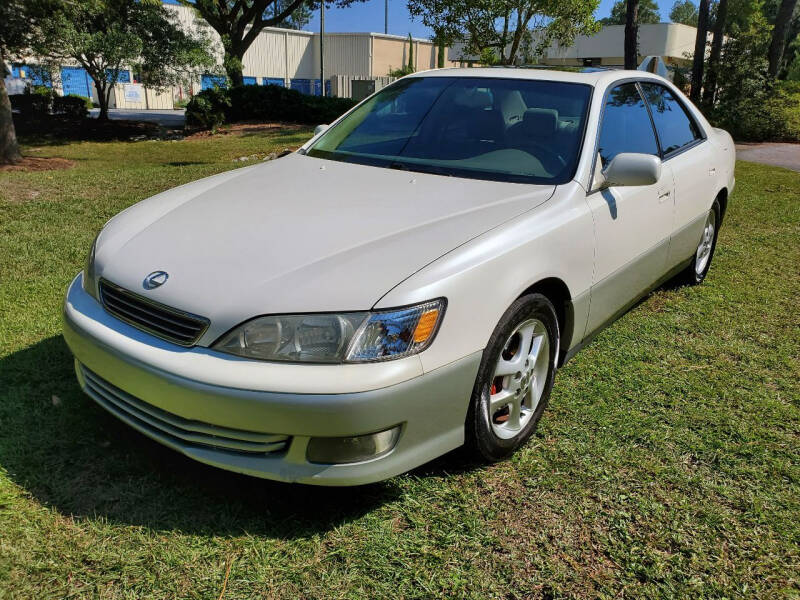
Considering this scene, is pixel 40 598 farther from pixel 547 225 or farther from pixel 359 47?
pixel 359 47

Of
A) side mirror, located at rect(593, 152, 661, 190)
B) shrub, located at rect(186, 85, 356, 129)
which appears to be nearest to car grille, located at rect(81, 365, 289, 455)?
side mirror, located at rect(593, 152, 661, 190)

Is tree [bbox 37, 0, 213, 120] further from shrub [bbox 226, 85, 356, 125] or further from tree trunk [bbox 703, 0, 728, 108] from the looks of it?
tree trunk [bbox 703, 0, 728, 108]

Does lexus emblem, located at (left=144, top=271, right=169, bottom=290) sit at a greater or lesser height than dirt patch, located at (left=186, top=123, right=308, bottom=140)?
greater

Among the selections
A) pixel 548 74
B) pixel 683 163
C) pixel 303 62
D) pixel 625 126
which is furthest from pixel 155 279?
pixel 303 62

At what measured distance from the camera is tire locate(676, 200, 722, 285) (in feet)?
16.2

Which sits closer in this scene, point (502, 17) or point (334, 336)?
point (334, 336)

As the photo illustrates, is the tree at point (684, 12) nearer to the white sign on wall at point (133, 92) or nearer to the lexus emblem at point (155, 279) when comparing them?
the white sign on wall at point (133, 92)

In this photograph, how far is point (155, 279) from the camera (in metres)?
2.41

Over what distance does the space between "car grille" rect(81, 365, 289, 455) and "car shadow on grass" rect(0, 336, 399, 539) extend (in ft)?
0.94

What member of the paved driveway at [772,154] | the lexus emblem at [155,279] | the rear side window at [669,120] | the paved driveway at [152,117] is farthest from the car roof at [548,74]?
the paved driveway at [152,117]

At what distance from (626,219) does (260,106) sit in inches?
758

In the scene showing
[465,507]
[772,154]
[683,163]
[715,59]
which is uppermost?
[715,59]

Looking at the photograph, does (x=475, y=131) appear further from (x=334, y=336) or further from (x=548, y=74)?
(x=334, y=336)

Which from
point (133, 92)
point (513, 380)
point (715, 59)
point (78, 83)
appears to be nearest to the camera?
point (513, 380)
